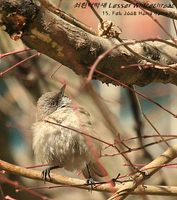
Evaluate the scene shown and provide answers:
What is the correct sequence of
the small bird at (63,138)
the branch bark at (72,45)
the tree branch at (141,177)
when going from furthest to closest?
the small bird at (63,138), the tree branch at (141,177), the branch bark at (72,45)

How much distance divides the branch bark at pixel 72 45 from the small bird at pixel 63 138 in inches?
31.3

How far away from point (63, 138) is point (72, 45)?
127 centimetres

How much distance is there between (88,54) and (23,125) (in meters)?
3.13

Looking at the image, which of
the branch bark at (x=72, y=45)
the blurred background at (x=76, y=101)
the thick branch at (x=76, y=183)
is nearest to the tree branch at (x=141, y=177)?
the thick branch at (x=76, y=183)

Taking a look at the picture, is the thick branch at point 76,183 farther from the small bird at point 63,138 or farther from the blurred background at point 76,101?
the blurred background at point 76,101

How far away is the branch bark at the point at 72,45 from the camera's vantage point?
1.39 metres

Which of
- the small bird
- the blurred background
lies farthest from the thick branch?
the blurred background

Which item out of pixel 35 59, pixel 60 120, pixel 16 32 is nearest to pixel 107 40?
pixel 16 32

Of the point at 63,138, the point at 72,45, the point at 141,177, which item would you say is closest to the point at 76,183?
the point at 63,138

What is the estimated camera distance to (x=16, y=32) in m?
1.42

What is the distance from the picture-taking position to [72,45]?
A: 1.63 m

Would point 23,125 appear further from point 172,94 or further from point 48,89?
point 172,94

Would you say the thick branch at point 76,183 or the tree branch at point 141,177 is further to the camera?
the thick branch at point 76,183

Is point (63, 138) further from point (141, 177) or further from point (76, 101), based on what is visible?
point (76, 101)
